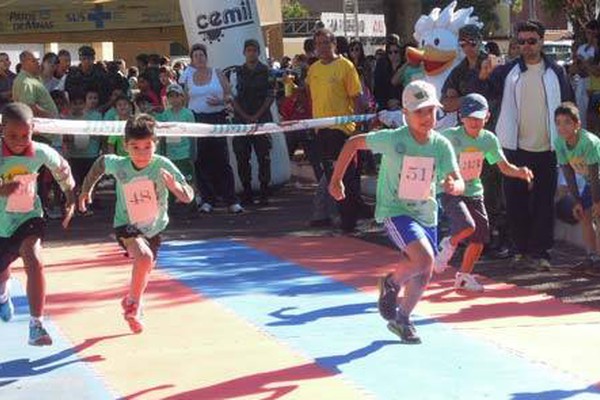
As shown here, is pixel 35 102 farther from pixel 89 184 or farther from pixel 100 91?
pixel 89 184

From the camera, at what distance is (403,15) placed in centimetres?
1892

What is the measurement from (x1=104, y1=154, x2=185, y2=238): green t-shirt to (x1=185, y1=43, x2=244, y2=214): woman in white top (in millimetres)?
6374

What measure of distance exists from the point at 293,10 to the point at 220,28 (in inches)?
2470

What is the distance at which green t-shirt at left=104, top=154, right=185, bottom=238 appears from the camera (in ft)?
24.5

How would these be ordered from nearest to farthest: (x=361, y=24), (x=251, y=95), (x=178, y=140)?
1. (x=178, y=140)
2. (x=251, y=95)
3. (x=361, y=24)

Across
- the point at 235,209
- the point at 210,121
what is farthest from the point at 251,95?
the point at 235,209

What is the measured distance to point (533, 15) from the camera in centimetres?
6156

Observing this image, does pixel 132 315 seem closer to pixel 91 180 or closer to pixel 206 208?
pixel 91 180

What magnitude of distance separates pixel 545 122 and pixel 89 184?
4.17 m

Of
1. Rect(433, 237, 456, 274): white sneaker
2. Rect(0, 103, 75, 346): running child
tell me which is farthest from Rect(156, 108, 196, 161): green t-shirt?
Rect(0, 103, 75, 346): running child

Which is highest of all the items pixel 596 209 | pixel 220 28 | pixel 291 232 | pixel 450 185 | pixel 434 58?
pixel 220 28

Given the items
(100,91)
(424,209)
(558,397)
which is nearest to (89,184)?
(424,209)

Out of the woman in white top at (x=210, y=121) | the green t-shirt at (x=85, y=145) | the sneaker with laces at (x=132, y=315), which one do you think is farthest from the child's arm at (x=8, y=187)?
the green t-shirt at (x=85, y=145)

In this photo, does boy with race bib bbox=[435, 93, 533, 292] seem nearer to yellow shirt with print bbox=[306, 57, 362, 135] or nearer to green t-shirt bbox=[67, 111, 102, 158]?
yellow shirt with print bbox=[306, 57, 362, 135]
